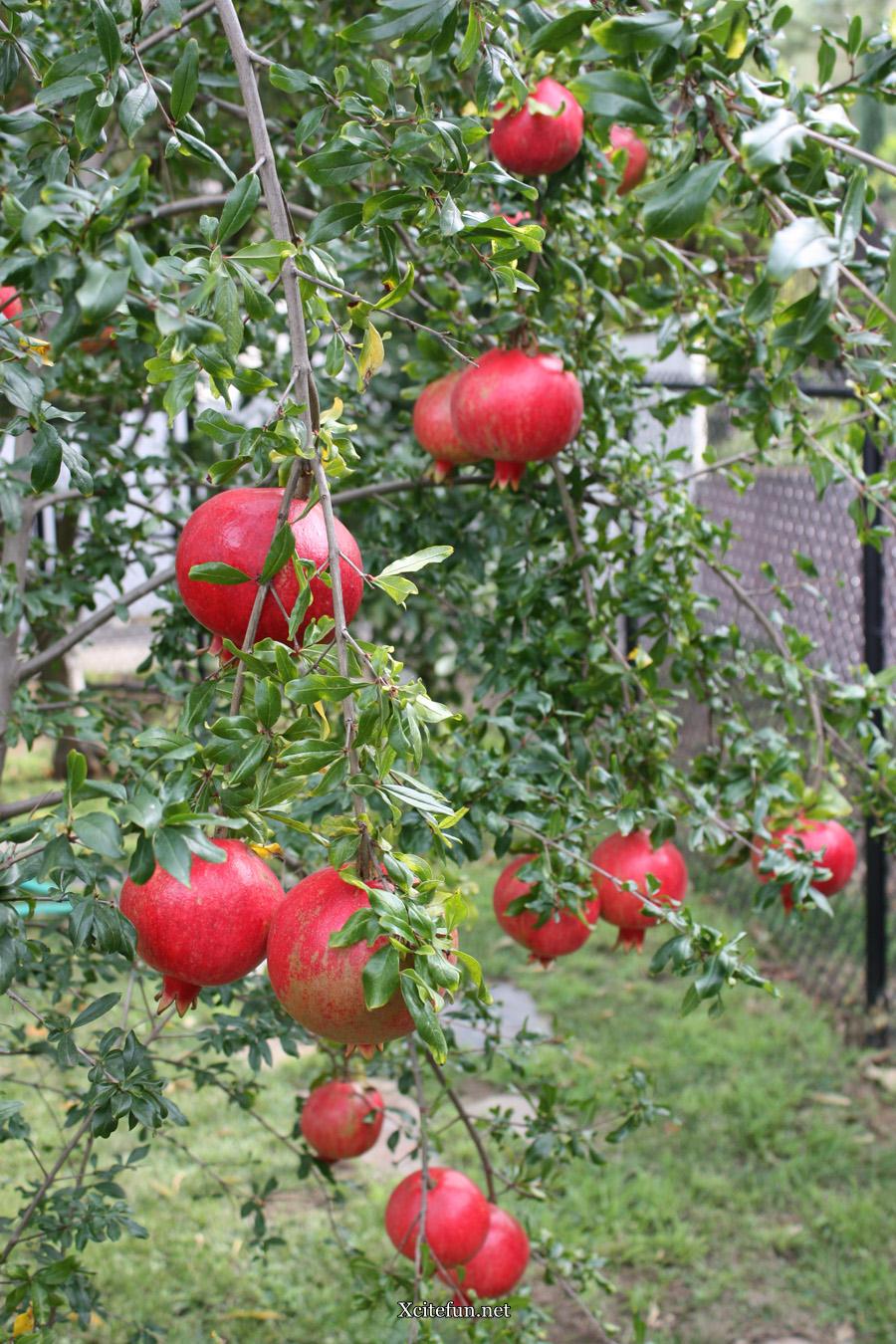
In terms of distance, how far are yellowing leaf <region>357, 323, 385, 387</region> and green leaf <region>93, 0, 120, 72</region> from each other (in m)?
0.26

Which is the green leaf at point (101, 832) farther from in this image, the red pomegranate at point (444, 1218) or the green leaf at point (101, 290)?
the red pomegranate at point (444, 1218)

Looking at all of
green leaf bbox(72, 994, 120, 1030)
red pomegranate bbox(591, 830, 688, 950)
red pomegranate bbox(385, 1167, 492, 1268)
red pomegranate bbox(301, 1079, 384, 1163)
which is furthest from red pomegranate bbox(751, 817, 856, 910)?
green leaf bbox(72, 994, 120, 1030)

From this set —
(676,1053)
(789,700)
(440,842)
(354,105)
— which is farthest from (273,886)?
(676,1053)

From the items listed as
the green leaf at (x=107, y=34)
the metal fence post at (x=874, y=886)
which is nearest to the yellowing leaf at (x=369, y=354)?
the green leaf at (x=107, y=34)

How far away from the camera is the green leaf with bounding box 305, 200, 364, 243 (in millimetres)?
996

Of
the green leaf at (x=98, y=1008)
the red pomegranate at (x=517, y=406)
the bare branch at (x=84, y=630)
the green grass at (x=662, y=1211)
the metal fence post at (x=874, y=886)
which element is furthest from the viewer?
the metal fence post at (x=874, y=886)

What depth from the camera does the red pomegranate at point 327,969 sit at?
81cm

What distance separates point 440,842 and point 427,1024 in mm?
320

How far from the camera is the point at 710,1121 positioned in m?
3.35

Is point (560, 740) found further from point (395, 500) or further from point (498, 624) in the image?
point (395, 500)

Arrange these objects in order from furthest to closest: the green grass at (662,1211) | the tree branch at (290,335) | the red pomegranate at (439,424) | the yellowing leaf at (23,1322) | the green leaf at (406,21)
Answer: the green grass at (662,1211) < the red pomegranate at (439,424) < the yellowing leaf at (23,1322) < the green leaf at (406,21) < the tree branch at (290,335)

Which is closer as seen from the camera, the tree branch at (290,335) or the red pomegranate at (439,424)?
the tree branch at (290,335)

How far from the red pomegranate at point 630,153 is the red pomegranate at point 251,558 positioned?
1.42 m

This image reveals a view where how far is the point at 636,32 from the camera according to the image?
766 millimetres
